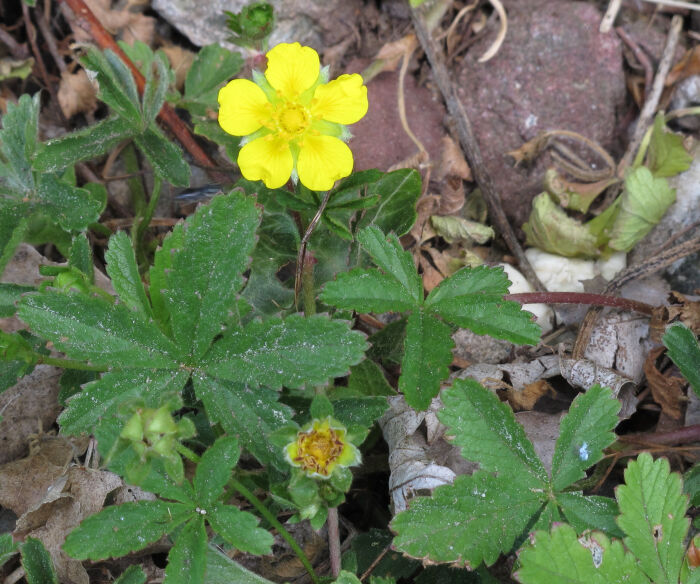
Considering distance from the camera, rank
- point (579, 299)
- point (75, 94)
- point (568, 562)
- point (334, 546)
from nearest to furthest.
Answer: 1. point (568, 562)
2. point (334, 546)
3. point (579, 299)
4. point (75, 94)

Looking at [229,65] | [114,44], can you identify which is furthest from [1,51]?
[229,65]

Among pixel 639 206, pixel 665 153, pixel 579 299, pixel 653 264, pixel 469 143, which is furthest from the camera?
pixel 469 143

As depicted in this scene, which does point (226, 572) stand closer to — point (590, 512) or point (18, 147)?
point (590, 512)

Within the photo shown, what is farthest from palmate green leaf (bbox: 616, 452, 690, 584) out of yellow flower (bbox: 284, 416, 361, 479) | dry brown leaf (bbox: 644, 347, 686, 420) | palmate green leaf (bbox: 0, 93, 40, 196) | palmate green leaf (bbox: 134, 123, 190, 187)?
palmate green leaf (bbox: 0, 93, 40, 196)

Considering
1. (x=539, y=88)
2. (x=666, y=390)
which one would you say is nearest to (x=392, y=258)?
(x=666, y=390)

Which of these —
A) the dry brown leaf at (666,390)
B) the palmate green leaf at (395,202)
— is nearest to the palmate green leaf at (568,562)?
the dry brown leaf at (666,390)
